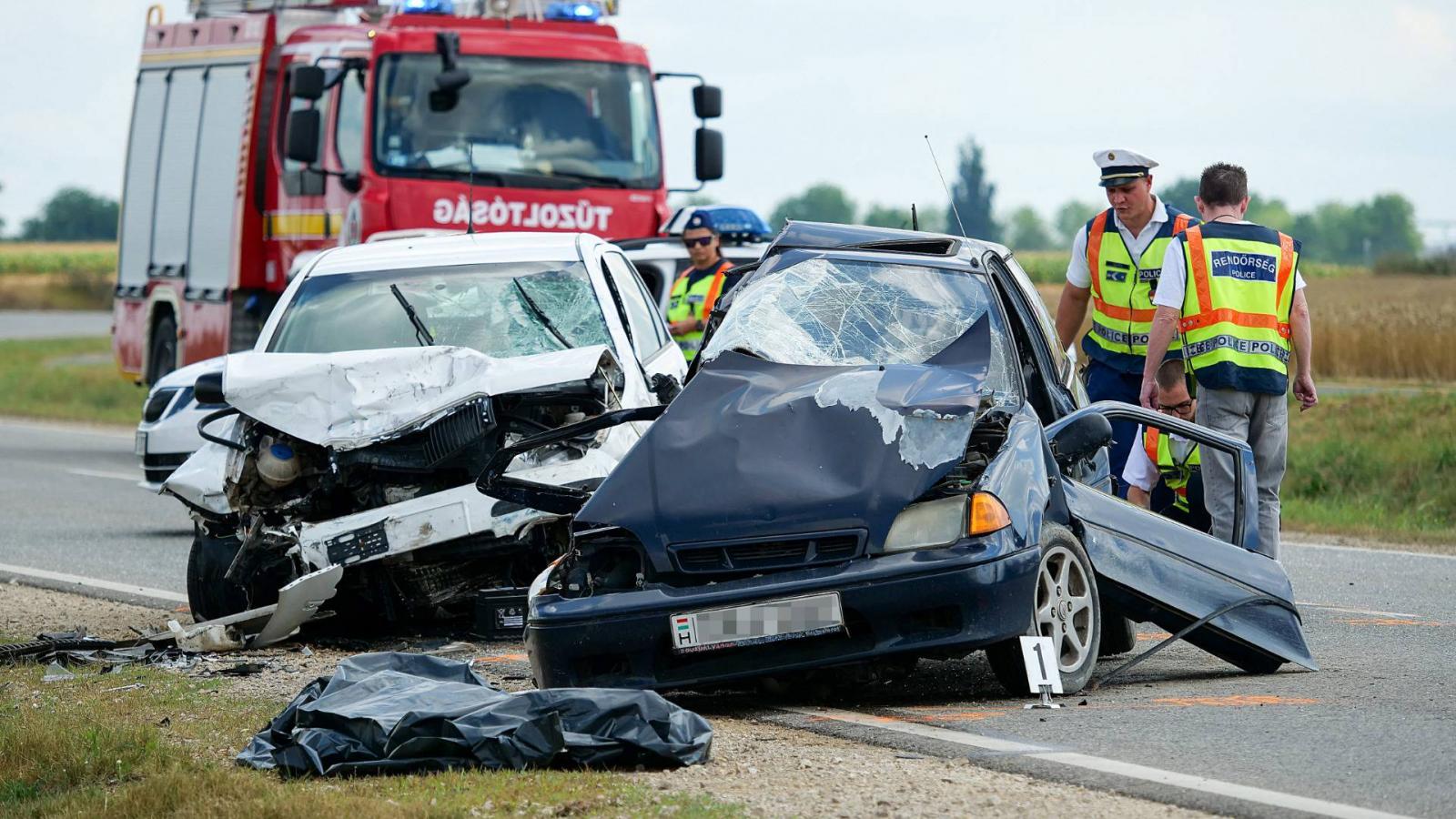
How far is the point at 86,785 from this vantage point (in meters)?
5.69

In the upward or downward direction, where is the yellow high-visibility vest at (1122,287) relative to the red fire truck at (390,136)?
downward

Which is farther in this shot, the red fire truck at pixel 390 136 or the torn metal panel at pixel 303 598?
the red fire truck at pixel 390 136

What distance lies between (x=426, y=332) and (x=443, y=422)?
42.3 inches

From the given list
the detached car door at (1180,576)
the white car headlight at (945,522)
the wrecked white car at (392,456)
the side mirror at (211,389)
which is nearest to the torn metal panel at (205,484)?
the wrecked white car at (392,456)

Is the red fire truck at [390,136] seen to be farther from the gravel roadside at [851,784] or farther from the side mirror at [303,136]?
the gravel roadside at [851,784]

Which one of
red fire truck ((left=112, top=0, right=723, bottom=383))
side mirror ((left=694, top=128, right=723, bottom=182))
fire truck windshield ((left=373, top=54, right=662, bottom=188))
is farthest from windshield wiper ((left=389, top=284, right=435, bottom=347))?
side mirror ((left=694, top=128, right=723, bottom=182))

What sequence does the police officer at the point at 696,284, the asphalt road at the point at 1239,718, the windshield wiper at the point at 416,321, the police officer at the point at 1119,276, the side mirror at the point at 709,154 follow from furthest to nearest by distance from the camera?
the side mirror at the point at 709,154 < the police officer at the point at 696,284 < the police officer at the point at 1119,276 < the windshield wiper at the point at 416,321 < the asphalt road at the point at 1239,718

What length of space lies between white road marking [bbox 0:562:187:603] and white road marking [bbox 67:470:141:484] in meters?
6.29

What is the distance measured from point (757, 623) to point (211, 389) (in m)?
3.28

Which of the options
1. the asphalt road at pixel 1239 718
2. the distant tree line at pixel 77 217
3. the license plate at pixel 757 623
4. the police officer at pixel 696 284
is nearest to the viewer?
the asphalt road at pixel 1239 718

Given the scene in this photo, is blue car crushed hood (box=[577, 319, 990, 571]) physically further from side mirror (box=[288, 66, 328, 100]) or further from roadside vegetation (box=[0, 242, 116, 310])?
roadside vegetation (box=[0, 242, 116, 310])

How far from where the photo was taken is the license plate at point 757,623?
20.4ft

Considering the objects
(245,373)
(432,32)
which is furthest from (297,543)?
(432,32)

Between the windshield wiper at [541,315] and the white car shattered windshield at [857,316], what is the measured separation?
1.62 metres
